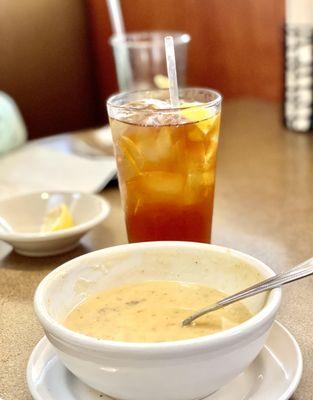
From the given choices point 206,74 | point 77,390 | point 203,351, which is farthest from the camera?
point 206,74

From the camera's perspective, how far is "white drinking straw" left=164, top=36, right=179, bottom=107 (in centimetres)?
88

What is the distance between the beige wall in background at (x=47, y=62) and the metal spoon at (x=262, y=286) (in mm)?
1988

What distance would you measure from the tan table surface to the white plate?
0.02 meters

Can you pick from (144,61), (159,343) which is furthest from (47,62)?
(159,343)

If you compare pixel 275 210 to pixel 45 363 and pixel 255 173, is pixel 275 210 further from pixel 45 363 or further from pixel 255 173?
pixel 45 363

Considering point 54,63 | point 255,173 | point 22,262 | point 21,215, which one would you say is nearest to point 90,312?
point 22,262

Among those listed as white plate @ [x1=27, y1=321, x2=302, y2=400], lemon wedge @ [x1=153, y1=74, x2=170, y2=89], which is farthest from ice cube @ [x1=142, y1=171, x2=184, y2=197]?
lemon wedge @ [x1=153, y1=74, x2=170, y2=89]

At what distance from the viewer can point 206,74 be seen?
93.7 inches

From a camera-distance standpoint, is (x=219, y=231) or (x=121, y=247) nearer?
(x=121, y=247)

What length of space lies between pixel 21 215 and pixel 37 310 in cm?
52

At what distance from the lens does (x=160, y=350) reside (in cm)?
56

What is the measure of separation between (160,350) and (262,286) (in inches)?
6.0

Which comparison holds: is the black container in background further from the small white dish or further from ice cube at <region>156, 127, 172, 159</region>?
ice cube at <region>156, 127, 172, 159</region>

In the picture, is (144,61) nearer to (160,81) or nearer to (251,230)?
(160,81)
